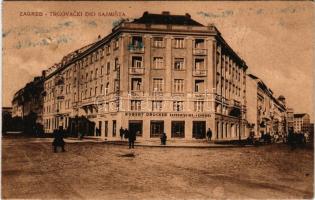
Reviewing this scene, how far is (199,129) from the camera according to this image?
13695 mm

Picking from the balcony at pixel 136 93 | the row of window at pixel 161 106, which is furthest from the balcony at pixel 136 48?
the row of window at pixel 161 106

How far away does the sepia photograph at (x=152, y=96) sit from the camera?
9.54 meters

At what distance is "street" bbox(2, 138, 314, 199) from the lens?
8750 millimetres

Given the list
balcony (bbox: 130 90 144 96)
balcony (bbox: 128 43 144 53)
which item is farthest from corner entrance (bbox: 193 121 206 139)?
balcony (bbox: 128 43 144 53)

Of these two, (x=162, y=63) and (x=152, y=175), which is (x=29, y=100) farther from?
(x=152, y=175)

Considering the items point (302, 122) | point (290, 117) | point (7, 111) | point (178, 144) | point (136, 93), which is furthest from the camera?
point (178, 144)

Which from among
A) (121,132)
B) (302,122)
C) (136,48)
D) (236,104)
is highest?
(136,48)

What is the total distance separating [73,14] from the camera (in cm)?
1077

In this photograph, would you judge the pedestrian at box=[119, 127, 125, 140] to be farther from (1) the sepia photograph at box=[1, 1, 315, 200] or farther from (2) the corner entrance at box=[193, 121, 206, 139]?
(2) the corner entrance at box=[193, 121, 206, 139]

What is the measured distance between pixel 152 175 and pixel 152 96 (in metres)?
4.62

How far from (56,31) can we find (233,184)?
6.74 metres

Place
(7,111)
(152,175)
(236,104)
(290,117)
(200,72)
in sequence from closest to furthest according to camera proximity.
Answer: (152,175)
(7,111)
(290,117)
(200,72)
(236,104)

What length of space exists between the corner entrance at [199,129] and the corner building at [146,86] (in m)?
0.04

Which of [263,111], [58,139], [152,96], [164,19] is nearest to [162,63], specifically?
[152,96]
